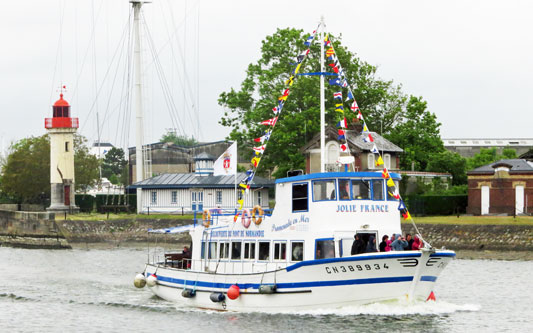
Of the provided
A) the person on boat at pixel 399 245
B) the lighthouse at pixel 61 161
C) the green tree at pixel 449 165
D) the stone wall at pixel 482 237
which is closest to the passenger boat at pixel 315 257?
the person on boat at pixel 399 245

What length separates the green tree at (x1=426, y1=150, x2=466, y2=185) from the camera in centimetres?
8419

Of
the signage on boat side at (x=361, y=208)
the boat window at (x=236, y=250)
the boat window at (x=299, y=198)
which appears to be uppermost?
the boat window at (x=299, y=198)

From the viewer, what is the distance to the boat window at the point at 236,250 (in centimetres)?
3622

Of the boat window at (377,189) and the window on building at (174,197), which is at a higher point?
the boat window at (377,189)

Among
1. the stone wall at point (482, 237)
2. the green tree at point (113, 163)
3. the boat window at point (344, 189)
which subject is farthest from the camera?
the green tree at point (113, 163)

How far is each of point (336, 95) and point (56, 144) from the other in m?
55.6

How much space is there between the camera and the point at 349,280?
3166cm

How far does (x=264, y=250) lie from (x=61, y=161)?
5471cm

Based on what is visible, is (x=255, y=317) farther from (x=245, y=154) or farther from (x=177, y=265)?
(x=245, y=154)

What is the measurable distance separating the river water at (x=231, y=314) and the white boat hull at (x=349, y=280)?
0.37m

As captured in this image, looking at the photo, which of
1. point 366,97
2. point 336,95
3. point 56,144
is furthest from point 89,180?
point 336,95

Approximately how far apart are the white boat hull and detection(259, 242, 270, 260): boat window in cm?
137

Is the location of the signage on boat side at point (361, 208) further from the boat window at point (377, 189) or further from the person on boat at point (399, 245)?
the person on boat at point (399, 245)

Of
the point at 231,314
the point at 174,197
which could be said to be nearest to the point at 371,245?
the point at 231,314
